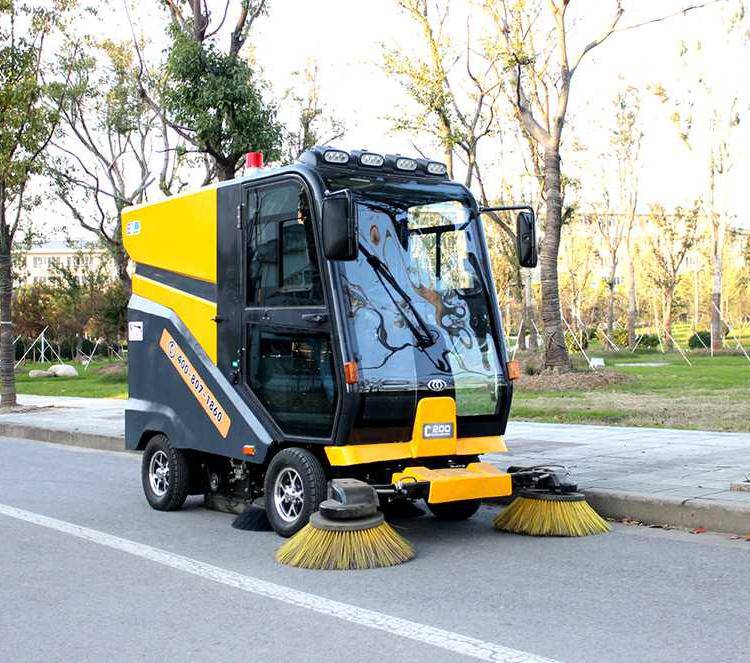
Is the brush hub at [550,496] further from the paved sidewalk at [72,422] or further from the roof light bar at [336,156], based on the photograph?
the paved sidewalk at [72,422]

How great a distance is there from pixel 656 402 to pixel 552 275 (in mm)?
5652

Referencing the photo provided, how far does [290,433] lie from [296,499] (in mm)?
503

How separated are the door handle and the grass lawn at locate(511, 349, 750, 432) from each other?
7.20m

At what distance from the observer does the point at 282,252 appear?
761 cm

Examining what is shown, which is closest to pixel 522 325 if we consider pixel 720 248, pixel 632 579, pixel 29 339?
pixel 720 248

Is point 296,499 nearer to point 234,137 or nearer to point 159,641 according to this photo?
point 159,641

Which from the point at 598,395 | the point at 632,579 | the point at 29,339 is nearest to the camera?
the point at 632,579

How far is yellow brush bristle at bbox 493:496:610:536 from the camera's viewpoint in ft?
23.8

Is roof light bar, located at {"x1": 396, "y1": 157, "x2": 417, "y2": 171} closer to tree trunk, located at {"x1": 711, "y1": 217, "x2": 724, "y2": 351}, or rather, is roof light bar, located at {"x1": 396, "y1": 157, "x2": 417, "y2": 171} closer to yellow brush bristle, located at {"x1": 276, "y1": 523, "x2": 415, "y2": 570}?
yellow brush bristle, located at {"x1": 276, "y1": 523, "x2": 415, "y2": 570}

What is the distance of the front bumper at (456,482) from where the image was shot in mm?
6875

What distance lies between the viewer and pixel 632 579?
596cm

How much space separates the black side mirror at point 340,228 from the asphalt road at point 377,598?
2138 mm

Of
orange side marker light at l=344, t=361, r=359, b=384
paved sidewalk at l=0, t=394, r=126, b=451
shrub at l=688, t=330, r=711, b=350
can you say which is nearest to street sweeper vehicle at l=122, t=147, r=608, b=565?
orange side marker light at l=344, t=361, r=359, b=384

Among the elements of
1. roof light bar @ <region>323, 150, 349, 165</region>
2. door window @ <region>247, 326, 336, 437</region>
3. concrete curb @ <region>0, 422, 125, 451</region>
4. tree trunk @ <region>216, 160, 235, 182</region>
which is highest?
tree trunk @ <region>216, 160, 235, 182</region>
